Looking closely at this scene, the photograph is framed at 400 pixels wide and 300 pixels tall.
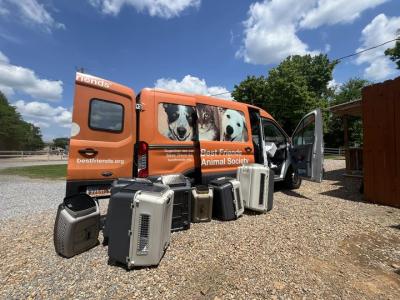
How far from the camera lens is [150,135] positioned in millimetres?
4742

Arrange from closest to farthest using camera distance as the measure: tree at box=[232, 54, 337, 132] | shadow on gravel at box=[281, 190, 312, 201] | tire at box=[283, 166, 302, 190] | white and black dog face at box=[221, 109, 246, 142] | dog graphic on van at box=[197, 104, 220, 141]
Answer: dog graphic on van at box=[197, 104, 220, 141], white and black dog face at box=[221, 109, 246, 142], shadow on gravel at box=[281, 190, 312, 201], tire at box=[283, 166, 302, 190], tree at box=[232, 54, 337, 132]

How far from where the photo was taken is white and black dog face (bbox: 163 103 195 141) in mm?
5043

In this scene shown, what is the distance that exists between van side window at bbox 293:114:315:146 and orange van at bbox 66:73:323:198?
1546 millimetres

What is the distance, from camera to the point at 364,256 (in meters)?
3.56

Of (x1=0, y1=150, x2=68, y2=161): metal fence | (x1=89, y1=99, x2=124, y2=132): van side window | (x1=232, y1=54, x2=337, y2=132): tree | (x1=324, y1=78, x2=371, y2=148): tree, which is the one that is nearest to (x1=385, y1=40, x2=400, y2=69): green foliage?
(x1=324, y1=78, x2=371, y2=148): tree

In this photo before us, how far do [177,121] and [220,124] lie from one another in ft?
3.70

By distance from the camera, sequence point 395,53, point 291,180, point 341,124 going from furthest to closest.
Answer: point 341,124 < point 395,53 < point 291,180

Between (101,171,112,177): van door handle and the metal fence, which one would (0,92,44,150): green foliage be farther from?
(101,171,112,177): van door handle

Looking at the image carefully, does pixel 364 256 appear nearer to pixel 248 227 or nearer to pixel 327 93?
pixel 248 227

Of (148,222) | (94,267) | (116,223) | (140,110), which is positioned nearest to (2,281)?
(94,267)

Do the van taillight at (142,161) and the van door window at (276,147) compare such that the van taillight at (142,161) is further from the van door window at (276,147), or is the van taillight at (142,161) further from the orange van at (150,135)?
the van door window at (276,147)

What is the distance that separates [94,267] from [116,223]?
22.6 inches

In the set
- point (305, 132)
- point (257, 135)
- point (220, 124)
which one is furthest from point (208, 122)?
point (305, 132)

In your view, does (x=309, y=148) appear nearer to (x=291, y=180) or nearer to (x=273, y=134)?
(x=273, y=134)
